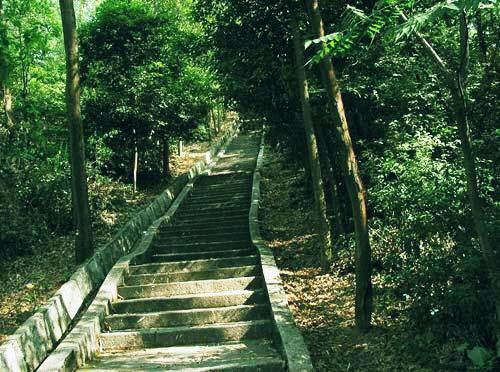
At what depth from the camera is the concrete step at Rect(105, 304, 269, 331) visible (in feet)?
23.6

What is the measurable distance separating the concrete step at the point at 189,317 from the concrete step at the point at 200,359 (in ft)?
1.90

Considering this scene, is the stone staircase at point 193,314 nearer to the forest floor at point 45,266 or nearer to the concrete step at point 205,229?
the concrete step at point 205,229

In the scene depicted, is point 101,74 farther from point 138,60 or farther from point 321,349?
point 321,349

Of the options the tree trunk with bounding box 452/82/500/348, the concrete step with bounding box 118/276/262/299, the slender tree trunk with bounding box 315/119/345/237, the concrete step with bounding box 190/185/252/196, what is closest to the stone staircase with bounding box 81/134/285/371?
the concrete step with bounding box 118/276/262/299

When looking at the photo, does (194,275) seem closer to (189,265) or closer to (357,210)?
(189,265)

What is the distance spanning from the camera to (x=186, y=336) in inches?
268

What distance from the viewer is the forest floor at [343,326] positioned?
5.36 meters

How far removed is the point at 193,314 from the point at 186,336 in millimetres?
465

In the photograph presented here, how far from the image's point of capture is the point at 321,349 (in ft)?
20.6

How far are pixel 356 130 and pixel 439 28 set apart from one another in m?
2.52

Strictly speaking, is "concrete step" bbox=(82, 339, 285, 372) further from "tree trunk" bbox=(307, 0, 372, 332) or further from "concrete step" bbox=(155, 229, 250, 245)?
"concrete step" bbox=(155, 229, 250, 245)

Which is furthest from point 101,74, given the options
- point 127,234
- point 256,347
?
point 256,347

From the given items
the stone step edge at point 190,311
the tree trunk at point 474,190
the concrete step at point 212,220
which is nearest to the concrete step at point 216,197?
the concrete step at point 212,220

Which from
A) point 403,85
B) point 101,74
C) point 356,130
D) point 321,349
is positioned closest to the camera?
point 321,349
